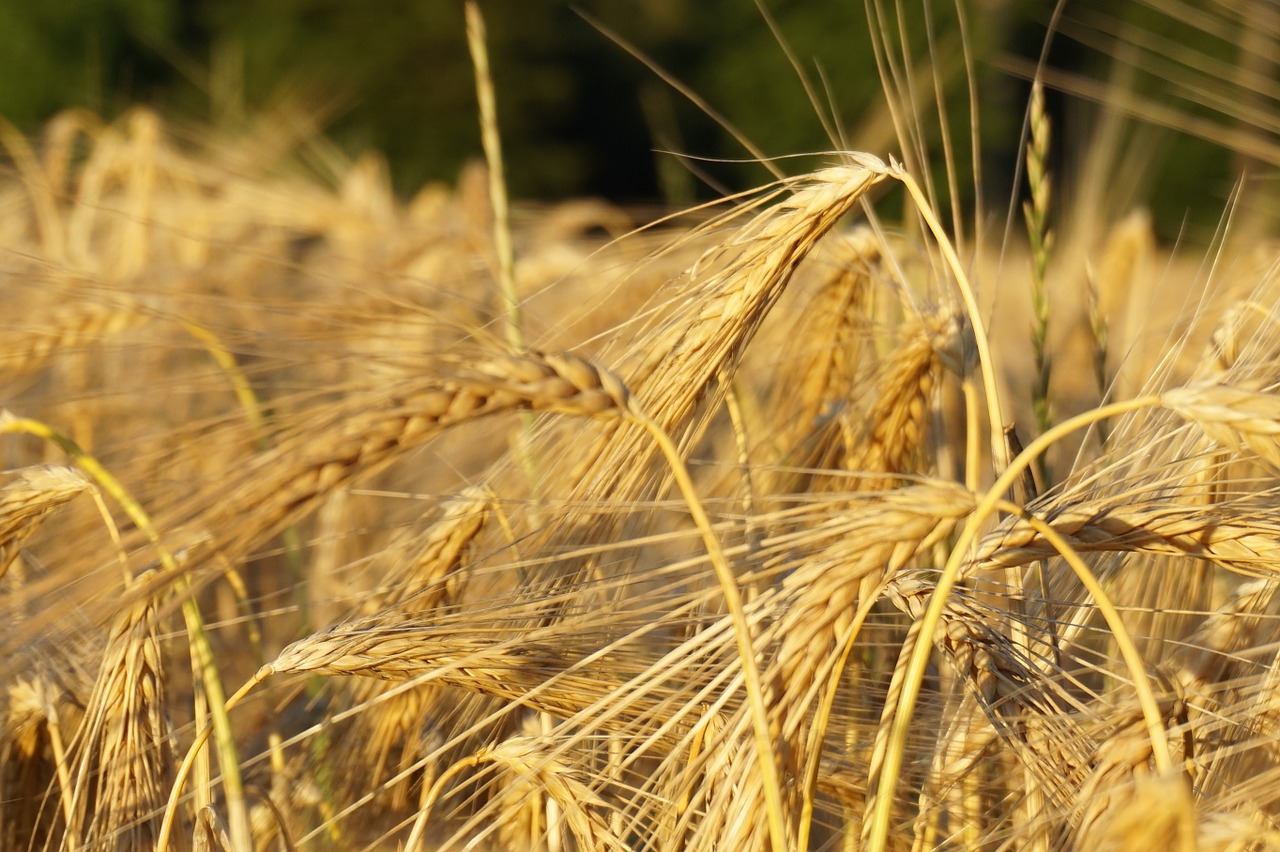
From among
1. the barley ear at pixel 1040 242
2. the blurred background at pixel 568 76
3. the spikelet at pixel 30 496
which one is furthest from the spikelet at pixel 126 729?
the blurred background at pixel 568 76

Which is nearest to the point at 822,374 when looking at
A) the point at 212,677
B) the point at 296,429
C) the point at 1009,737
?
the point at 1009,737

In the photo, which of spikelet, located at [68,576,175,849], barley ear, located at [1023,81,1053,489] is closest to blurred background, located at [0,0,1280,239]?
barley ear, located at [1023,81,1053,489]

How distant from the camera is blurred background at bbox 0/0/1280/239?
43.3 feet

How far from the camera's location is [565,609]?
105 centimetres

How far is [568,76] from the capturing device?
56.8 feet

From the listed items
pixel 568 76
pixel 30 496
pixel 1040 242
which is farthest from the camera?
pixel 568 76

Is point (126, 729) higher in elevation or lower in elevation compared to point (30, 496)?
lower

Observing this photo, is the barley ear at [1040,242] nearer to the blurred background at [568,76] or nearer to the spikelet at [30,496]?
the spikelet at [30,496]

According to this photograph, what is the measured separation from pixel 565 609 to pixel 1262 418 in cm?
54

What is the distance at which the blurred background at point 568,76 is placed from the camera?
1321 centimetres

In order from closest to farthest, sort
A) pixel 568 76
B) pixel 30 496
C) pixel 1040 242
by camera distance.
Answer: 1. pixel 30 496
2. pixel 1040 242
3. pixel 568 76

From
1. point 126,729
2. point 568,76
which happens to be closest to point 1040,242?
point 126,729

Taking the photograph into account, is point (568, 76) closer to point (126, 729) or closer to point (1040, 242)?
point (1040, 242)

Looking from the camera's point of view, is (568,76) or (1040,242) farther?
(568,76)
